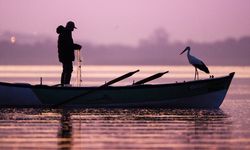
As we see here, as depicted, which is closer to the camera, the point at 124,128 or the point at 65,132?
the point at 65,132

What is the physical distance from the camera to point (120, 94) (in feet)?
89.8

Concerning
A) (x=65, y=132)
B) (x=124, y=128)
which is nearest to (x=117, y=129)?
(x=124, y=128)

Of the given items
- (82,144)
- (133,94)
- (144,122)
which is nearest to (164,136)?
(82,144)

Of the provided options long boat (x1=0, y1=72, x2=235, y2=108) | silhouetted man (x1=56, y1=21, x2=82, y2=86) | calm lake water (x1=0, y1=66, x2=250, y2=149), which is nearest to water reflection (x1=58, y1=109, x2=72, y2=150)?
calm lake water (x1=0, y1=66, x2=250, y2=149)

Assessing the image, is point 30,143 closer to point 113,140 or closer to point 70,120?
point 113,140

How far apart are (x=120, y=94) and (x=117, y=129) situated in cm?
701

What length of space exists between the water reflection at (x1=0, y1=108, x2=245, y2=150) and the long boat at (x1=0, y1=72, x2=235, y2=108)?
62 centimetres

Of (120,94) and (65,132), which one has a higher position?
(120,94)

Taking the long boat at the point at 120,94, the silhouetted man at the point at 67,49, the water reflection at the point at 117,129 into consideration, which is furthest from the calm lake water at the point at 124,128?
the silhouetted man at the point at 67,49

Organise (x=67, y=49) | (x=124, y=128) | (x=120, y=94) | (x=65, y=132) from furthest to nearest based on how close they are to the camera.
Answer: (x=67, y=49), (x=120, y=94), (x=124, y=128), (x=65, y=132)

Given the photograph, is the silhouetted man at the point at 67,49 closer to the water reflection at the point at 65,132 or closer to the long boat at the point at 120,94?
the long boat at the point at 120,94

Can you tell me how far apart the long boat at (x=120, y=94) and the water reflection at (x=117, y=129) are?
624mm

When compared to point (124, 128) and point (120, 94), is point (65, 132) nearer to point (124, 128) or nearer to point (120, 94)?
point (124, 128)

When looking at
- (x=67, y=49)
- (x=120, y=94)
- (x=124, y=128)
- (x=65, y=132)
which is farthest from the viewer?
(x=67, y=49)
